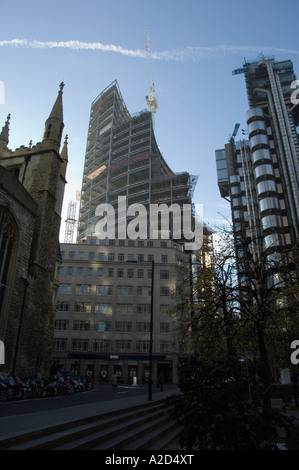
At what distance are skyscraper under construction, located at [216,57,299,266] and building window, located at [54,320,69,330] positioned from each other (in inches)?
1265

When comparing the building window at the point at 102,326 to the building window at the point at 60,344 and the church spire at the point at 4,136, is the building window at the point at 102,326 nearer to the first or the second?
the building window at the point at 60,344

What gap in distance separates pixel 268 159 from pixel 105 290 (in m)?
41.3

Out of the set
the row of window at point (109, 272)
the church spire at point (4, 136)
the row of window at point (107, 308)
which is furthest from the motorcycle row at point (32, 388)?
the row of window at point (109, 272)

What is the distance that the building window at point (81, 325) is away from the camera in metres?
48.5

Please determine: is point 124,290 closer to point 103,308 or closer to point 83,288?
point 103,308

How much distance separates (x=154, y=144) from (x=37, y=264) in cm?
6816

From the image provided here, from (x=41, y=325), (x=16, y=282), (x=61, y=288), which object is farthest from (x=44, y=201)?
(x=61, y=288)

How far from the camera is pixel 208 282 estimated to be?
1433cm

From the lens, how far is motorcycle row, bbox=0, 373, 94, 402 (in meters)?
14.5

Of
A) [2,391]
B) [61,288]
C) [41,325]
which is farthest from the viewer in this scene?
[61,288]

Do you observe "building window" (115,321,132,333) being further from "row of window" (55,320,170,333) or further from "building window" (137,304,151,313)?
"building window" (137,304,151,313)

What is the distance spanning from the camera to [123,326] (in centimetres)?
Result: 4838

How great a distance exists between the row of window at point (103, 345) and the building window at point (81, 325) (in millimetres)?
1770
